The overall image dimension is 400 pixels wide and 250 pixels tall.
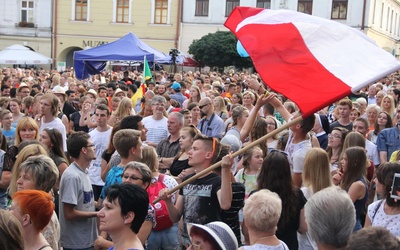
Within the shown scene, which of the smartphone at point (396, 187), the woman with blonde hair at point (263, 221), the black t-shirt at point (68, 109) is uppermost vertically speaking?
the smartphone at point (396, 187)

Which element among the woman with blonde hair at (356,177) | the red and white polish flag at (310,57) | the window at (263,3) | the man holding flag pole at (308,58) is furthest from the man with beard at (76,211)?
the window at (263,3)

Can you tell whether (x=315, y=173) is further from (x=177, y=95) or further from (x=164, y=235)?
(x=177, y=95)

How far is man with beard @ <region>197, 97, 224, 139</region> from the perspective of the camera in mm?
10328

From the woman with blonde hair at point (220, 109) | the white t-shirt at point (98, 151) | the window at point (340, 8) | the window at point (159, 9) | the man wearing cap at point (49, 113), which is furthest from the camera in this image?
the window at point (159, 9)

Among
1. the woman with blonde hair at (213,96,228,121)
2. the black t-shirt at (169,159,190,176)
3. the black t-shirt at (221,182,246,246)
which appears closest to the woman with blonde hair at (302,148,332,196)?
the black t-shirt at (221,182,246,246)

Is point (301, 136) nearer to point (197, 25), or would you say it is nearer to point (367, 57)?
point (367, 57)

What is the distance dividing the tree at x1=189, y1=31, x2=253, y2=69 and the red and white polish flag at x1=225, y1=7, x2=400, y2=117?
32.5 meters

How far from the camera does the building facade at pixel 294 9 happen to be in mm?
42750

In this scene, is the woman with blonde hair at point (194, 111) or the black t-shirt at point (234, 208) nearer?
the black t-shirt at point (234, 208)

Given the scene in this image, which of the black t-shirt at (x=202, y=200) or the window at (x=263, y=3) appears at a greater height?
the window at (x=263, y=3)

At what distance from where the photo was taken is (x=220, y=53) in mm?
38875

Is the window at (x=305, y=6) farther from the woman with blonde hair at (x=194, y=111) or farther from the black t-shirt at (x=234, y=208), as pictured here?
the black t-shirt at (x=234, y=208)

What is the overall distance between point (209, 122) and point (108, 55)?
9.94 metres

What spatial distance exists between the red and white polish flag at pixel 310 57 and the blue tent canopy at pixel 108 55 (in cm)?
1395
